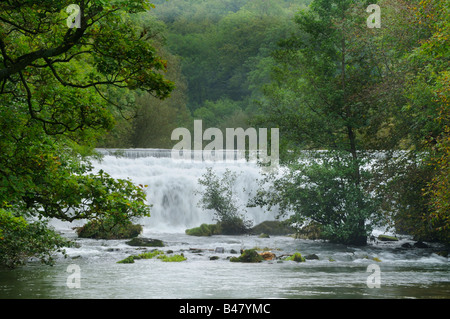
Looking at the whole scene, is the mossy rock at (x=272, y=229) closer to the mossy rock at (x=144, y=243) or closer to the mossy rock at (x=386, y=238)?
the mossy rock at (x=386, y=238)

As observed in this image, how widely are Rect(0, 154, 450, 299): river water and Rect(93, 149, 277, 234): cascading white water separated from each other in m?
3.72

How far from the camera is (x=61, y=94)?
11258 mm

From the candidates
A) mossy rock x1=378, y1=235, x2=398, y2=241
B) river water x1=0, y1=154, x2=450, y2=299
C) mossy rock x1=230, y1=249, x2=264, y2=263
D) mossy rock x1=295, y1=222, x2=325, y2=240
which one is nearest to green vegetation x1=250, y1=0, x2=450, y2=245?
mossy rock x1=295, y1=222, x2=325, y2=240

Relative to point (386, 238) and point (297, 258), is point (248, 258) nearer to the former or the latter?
point (297, 258)

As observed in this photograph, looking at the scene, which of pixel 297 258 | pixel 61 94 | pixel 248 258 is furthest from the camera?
pixel 297 258

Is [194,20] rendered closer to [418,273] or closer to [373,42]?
[373,42]

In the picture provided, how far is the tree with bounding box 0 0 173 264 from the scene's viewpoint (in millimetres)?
9688

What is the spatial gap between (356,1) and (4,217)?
23.0m

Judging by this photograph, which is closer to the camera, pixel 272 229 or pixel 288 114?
pixel 288 114

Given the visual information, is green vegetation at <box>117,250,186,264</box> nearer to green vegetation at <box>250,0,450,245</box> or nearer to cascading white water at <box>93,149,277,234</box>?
green vegetation at <box>250,0,450,245</box>

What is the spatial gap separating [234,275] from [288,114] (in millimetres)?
11414

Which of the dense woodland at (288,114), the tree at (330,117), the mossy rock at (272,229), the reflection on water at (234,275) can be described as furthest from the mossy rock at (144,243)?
the mossy rock at (272,229)

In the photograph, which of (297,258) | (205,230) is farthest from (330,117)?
(205,230)
